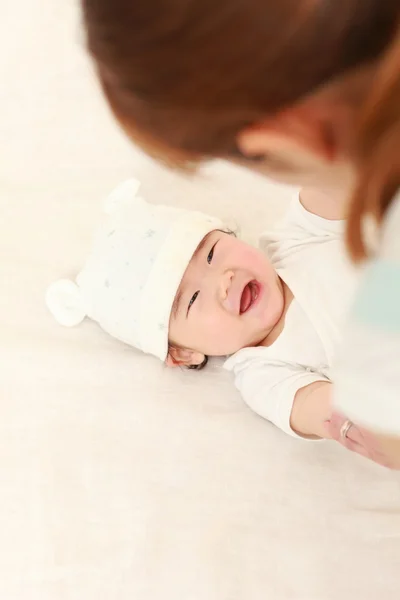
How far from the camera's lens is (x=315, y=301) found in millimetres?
953

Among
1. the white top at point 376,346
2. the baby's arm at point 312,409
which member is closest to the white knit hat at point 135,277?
the baby's arm at point 312,409

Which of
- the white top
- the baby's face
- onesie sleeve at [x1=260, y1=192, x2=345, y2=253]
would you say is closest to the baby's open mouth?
the baby's face

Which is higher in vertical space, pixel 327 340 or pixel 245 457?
pixel 327 340

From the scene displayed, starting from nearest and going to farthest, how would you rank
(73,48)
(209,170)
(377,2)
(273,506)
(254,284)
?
(377,2), (273,506), (254,284), (209,170), (73,48)

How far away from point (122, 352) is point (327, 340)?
32cm

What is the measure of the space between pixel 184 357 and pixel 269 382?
0.47 feet

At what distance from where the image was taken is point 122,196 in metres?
1.07

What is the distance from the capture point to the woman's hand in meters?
0.72

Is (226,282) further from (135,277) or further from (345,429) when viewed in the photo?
(345,429)

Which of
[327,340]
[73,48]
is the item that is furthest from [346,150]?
[73,48]

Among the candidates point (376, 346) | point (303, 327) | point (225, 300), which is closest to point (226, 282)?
point (225, 300)

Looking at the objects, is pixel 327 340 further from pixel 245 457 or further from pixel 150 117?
pixel 150 117

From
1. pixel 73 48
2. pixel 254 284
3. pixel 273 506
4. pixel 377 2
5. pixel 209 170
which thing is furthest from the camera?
pixel 73 48

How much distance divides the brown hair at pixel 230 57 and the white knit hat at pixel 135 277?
1.68ft
